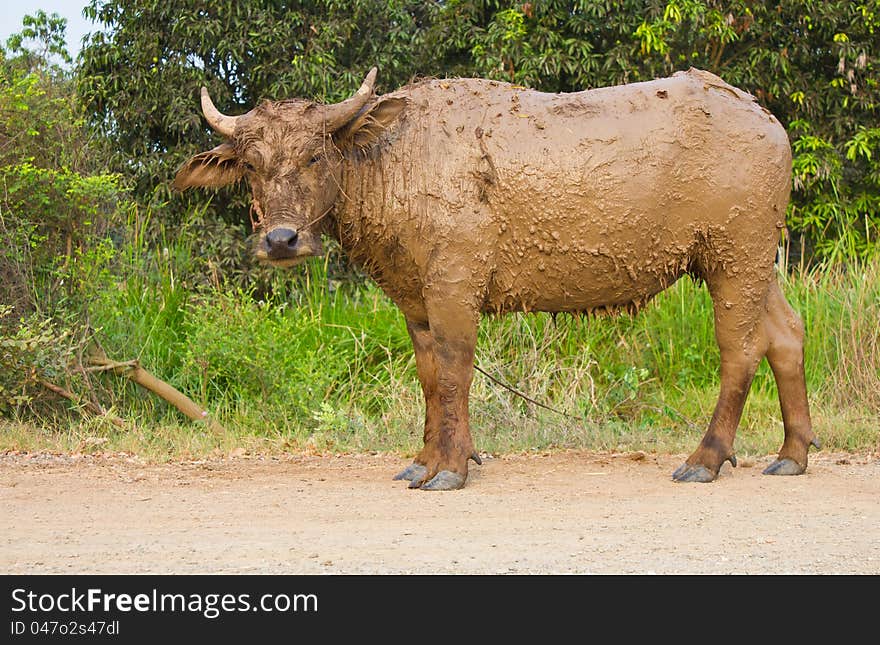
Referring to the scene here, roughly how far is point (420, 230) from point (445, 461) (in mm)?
1316

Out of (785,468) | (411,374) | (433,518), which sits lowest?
(411,374)

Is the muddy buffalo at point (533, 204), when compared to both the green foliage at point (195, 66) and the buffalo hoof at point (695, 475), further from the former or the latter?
the green foliage at point (195, 66)

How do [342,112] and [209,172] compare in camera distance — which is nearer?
[342,112]

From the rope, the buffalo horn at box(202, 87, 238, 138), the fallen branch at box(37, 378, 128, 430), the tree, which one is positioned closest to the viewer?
the buffalo horn at box(202, 87, 238, 138)

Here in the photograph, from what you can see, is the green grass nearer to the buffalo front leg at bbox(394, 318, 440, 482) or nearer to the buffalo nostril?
the buffalo front leg at bbox(394, 318, 440, 482)

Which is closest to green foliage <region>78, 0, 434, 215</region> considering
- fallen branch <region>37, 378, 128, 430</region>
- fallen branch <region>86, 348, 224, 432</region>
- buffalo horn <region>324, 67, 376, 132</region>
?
fallen branch <region>86, 348, 224, 432</region>

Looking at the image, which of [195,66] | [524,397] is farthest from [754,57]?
[195,66]

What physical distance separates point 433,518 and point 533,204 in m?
2.00

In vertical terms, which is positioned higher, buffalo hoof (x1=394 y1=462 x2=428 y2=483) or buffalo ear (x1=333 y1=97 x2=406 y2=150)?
buffalo ear (x1=333 y1=97 x2=406 y2=150)

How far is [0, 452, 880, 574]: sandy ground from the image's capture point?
14.9 feet

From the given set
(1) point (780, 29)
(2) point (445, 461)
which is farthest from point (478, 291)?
(1) point (780, 29)

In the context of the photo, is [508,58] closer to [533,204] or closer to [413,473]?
[533,204]

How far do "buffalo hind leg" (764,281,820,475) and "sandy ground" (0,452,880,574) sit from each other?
0.47ft

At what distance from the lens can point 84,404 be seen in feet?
29.7
